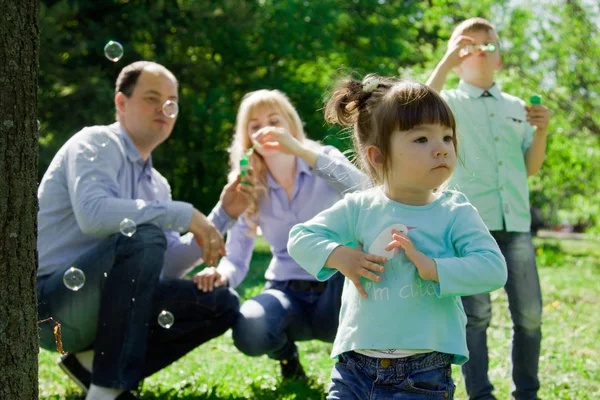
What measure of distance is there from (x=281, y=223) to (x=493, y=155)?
3.36ft

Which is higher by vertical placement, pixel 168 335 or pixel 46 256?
pixel 46 256

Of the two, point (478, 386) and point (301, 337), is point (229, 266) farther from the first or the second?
point (478, 386)

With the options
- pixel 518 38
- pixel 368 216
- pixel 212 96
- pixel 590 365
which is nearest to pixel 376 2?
pixel 212 96

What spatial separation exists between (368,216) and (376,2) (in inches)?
662

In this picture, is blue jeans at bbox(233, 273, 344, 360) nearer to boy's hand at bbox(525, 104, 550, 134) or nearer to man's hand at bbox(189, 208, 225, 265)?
man's hand at bbox(189, 208, 225, 265)

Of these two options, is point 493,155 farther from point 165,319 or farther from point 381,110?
point 165,319

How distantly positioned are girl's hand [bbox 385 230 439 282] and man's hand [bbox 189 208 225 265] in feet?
4.38

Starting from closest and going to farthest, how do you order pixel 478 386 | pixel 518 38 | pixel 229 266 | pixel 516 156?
1. pixel 478 386
2. pixel 516 156
3. pixel 229 266
4. pixel 518 38

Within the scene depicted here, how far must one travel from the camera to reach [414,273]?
6.85ft

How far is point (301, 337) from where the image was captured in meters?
3.51

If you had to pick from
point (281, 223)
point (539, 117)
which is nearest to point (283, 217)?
point (281, 223)

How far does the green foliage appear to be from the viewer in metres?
10.5

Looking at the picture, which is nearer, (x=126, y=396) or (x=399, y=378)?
(x=399, y=378)

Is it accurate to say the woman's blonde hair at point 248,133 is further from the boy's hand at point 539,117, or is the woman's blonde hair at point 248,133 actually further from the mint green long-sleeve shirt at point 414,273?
the mint green long-sleeve shirt at point 414,273
